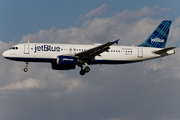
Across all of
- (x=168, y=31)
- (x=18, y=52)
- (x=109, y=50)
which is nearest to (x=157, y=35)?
(x=168, y=31)

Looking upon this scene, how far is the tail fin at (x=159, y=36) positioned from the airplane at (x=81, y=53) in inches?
11.6

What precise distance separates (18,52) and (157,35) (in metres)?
24.8

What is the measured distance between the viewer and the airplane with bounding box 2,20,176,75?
49188mm

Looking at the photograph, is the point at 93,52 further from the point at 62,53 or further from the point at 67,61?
the point at 62,53

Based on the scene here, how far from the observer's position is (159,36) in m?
58.7

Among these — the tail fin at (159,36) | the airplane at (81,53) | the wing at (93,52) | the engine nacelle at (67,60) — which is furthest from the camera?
the tail fin at (159,36)

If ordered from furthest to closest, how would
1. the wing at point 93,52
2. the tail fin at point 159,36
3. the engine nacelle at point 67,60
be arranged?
the tail fin at point 159,36
the engine nacelle at point 67,60
the wing at point 93,52

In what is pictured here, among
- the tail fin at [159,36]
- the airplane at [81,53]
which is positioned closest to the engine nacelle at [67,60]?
the airplane at [81,53]

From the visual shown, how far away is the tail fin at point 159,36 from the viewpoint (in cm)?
5727

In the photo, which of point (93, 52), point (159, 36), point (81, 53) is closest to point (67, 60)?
point (81, 53)

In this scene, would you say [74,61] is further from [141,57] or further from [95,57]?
[141,57]

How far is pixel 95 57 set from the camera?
51875 millimetres

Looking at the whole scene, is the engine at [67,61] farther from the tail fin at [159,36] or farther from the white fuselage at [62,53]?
the tail fin at [159,36]

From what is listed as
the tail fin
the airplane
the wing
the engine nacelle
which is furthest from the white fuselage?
the tail fin
